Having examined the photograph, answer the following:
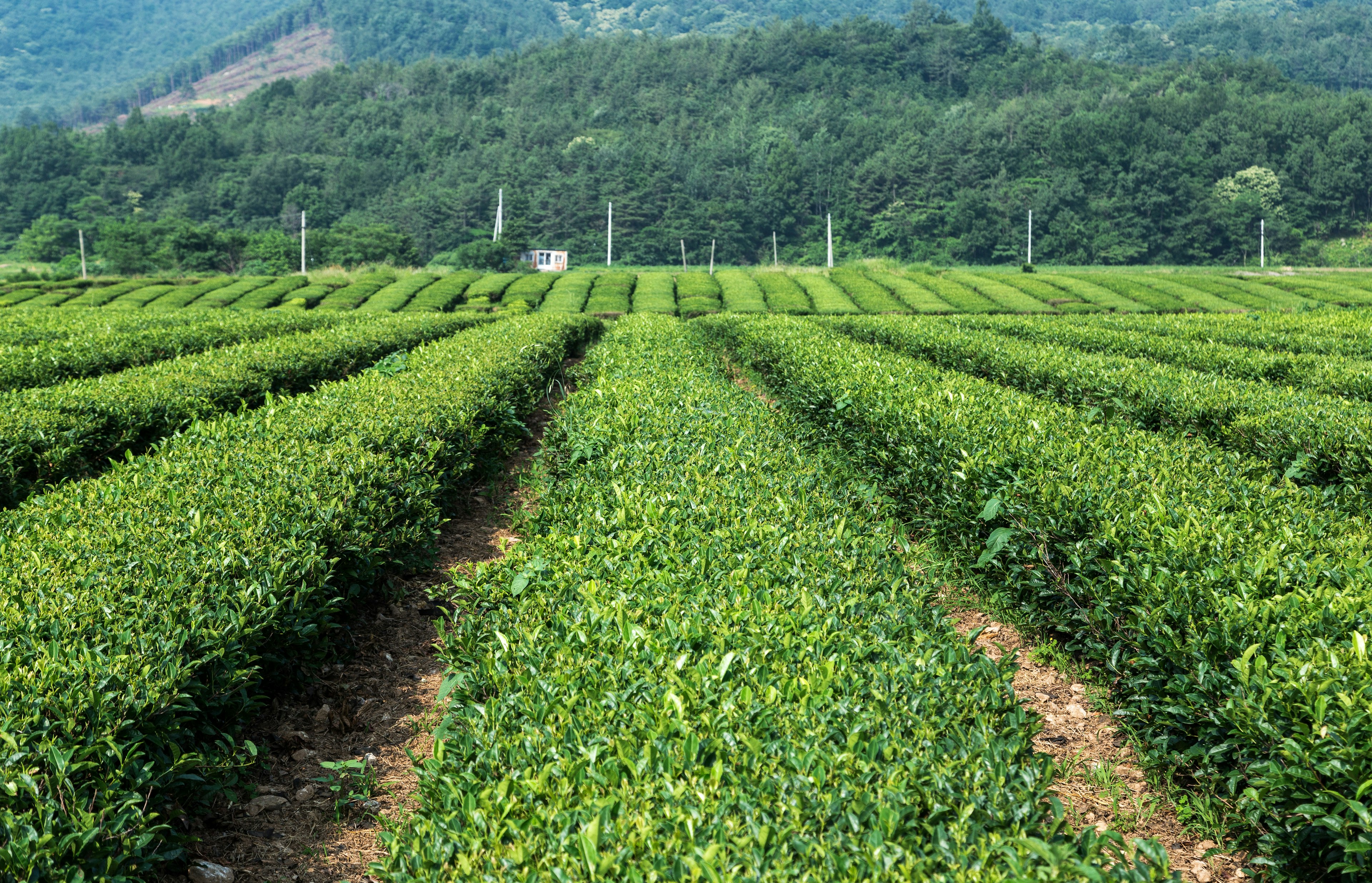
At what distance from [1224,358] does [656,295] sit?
101 feet

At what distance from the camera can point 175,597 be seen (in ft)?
11.9

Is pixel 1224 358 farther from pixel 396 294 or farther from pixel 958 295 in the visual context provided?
pixel 396 294

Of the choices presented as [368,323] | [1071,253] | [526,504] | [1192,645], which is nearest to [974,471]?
[1192,645]

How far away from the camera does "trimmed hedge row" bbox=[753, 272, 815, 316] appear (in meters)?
37.6

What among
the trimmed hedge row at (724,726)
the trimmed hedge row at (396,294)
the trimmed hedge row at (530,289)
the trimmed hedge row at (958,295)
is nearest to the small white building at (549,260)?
the trimmed hedge row at (530,289)

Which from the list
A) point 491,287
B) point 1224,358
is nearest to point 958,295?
point 491,287

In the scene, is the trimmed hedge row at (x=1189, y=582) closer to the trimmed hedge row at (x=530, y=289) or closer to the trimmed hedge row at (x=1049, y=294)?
the trimmed hedge row at (x=1049, y=294)

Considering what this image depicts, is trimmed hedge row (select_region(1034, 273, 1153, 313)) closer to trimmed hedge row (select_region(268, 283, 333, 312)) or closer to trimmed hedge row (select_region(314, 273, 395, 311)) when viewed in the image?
trimmed hedge row (select_region(314, 273, 395, 311))

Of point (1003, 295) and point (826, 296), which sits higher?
point (826, 296)

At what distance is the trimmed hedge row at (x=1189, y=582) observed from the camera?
313 centimetres

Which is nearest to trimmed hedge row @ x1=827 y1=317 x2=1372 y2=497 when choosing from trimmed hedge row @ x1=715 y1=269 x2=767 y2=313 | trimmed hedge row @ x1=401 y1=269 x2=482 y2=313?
trimmed hedge row @ x1=715 y1=269 x2=767 y2=313

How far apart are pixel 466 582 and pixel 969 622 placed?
3.77m

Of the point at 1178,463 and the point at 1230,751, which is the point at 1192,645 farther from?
the point at 1178,463

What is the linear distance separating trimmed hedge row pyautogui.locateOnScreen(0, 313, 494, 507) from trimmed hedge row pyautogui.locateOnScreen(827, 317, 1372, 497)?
915 centimetres
